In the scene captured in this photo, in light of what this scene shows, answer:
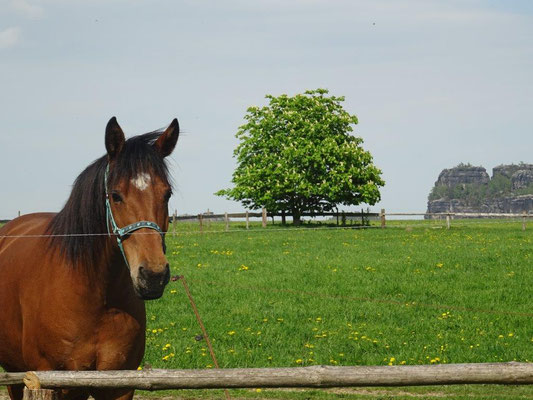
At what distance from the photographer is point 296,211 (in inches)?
2162

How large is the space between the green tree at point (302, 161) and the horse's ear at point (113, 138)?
153ft

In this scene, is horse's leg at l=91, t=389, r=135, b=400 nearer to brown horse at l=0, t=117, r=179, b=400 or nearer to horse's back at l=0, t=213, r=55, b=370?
brown horse at l=0, t=117, r=179, b=400

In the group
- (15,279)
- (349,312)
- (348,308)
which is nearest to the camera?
(15,279)

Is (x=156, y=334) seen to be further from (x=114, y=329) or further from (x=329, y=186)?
(x=329, y=186)

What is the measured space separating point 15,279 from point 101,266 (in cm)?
121

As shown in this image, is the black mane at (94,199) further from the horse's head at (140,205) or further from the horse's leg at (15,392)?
the horse's leg at (15,392)

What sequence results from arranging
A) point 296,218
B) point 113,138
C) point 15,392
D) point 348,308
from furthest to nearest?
point 296,218 < point 348,308 < point 15,392 < point 113,138

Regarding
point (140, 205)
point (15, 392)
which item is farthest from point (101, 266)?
point (15, 392)

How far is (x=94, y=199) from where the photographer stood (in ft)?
19.0

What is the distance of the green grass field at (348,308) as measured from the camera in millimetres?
11977

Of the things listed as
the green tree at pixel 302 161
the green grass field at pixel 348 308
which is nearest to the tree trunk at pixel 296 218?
the green tree at pixel 302 161

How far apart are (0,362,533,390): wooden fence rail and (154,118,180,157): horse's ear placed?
1.83 metres

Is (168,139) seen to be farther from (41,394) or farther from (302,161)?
(302,161)

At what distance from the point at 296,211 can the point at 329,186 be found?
3775mm
